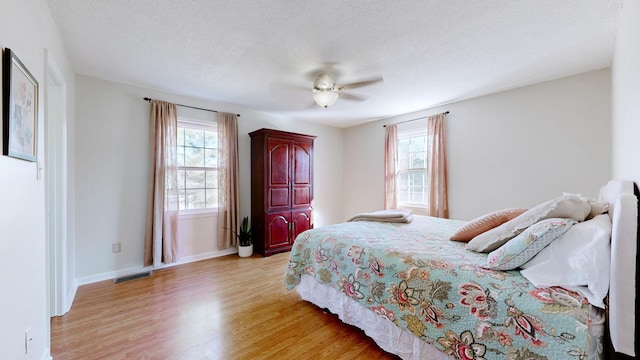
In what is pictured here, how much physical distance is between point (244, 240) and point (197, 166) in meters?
1.33

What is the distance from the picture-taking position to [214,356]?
1693 mm

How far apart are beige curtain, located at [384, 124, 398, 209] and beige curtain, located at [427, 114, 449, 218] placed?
2.11ft

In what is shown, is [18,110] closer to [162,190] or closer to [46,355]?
[46,355]

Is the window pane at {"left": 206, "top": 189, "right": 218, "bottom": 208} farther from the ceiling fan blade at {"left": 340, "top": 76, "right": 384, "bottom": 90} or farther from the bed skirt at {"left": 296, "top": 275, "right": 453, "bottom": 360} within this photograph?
the ceiling fan blade at {"left": 340, "top": 76, "right": 384, "bottom": 90}

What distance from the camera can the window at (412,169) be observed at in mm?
4207

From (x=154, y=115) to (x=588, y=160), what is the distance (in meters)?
5.19

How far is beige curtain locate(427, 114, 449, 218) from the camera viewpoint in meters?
3.79

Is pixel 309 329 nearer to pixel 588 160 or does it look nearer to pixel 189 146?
pixel 189 146

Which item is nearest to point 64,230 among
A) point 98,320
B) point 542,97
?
point 98,320

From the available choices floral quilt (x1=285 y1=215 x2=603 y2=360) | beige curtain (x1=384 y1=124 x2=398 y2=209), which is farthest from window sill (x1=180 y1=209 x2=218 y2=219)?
beige curtain (x1=384 y1=124 x2=398 y2=209)

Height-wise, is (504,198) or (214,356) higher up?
(504,198)

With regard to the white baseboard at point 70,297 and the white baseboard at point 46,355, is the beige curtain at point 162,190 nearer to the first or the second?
the white baseboard at point 70,297

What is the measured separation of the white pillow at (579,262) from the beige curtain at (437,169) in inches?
94.4

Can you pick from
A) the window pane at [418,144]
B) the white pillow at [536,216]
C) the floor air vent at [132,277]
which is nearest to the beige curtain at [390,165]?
the window pane at [418,144]
